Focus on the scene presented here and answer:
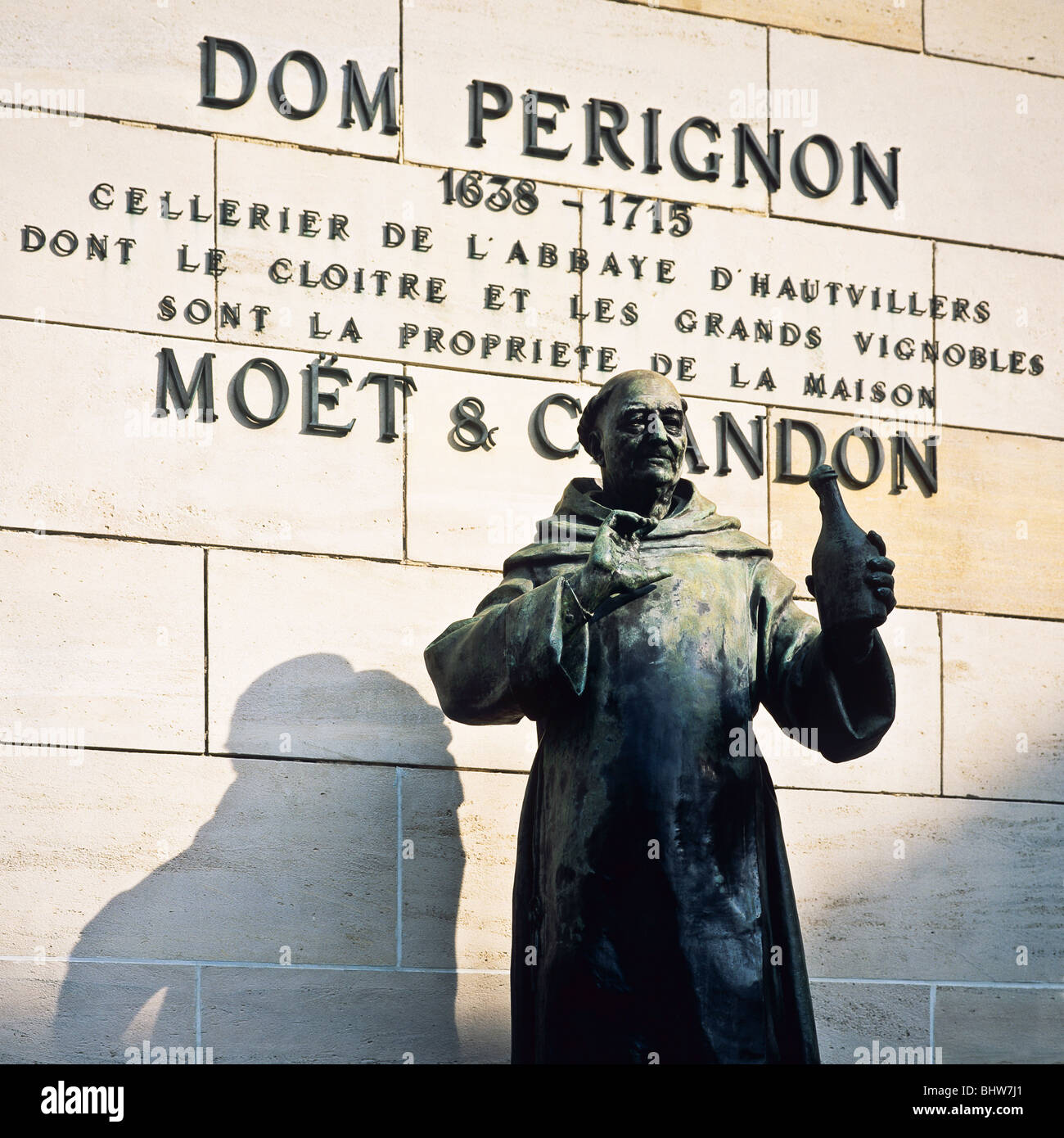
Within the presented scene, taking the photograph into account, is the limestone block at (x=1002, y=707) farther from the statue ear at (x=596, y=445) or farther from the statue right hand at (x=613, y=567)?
the statue right hand at (x=613, y=567)

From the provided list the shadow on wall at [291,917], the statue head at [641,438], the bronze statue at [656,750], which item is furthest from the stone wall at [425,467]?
the statue head at [641,438]

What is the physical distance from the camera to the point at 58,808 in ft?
28.2

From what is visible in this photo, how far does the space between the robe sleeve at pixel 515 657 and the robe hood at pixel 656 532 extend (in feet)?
0.58

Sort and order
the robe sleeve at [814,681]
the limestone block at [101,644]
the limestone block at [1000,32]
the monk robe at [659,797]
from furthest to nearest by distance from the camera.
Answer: the limestone block at [1000,32] < the limestone block at [101,644] < the robe sleeve at [814,681] < the monk robe at [659,797]

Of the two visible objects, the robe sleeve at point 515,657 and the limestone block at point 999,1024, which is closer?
the robe sleeve at point 515,657

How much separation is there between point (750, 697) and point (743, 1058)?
1193mm

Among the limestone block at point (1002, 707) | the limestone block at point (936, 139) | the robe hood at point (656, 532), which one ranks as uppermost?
the limestone block at point (936, 139)

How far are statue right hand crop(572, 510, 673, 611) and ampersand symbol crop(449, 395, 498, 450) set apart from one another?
1960 millimetres

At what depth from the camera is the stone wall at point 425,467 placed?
28.7 feet

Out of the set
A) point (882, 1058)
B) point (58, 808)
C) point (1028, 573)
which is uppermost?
point (1028, 573)

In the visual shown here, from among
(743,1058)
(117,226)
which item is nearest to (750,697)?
(743,1058)

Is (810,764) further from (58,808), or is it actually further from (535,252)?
(58,808)

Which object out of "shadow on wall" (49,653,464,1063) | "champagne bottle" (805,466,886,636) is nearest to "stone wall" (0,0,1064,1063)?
"shadow on wall" (49,653,464,1063)
